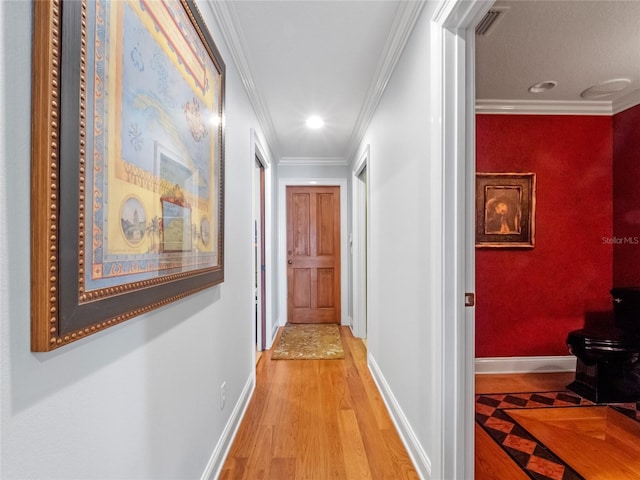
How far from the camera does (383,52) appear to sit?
2004 millimetres

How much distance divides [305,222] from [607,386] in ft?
11.4

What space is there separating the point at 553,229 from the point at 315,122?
2.41 m

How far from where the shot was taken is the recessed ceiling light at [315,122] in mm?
3064

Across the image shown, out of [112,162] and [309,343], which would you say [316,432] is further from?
[112,162]

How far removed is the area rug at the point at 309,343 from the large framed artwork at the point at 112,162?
7.34 feet

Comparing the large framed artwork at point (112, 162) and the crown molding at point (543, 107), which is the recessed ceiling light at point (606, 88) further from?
the large framed artwork at point (112, 162)

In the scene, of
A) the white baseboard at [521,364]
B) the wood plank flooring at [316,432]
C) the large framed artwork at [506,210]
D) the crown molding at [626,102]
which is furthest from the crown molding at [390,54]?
the white baseboard at [521,364]

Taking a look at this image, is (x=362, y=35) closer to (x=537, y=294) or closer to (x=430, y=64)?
(x=430, y=64)

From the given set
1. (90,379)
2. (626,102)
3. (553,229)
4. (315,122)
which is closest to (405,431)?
(90,379)

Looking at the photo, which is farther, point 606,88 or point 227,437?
point 606,88

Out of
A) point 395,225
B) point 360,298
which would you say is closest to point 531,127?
point 395,225

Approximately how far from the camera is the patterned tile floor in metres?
1.65

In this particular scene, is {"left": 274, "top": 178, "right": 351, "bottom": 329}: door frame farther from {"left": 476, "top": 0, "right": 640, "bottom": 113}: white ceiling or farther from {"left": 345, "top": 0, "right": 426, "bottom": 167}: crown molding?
{"left": 476, "top": 0, "right": 640, "bottom": 113}: white ceiling

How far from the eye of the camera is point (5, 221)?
52 cm
